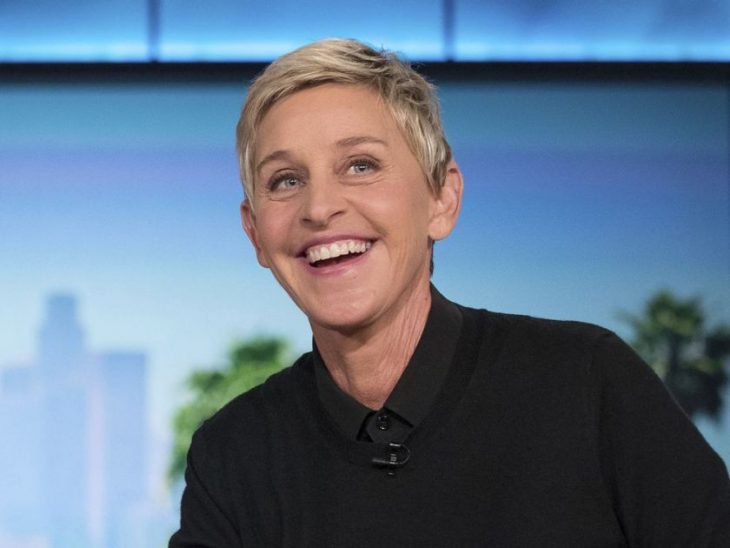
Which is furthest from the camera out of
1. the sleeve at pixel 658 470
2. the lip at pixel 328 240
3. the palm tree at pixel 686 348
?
the palm tree at pixel 686 348

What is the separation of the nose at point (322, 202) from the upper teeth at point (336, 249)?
29mm

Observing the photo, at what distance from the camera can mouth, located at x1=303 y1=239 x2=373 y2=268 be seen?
145 cm

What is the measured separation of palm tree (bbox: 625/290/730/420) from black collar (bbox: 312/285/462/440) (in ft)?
11.8

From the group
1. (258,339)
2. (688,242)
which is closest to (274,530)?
(258,339)

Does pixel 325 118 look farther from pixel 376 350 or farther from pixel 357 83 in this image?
pixel 376 350

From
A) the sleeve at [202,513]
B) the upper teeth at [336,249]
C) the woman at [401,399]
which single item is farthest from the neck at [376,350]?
the sleeve at [202,513]

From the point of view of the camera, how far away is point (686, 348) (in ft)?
16.9

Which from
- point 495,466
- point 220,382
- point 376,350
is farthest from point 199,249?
point 495,466

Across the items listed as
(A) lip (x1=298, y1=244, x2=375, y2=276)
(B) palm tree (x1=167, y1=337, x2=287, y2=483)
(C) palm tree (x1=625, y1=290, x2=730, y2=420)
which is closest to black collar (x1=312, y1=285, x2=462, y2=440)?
(A) lip (x1=298, y1=244, x2=375, y2=276)

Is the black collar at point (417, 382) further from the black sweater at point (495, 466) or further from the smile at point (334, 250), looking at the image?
the smile at point (334, 250)

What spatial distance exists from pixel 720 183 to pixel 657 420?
13.1 ft

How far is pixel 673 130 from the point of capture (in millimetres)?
5148

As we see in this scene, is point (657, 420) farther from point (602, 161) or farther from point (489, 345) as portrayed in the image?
point (602, 161)

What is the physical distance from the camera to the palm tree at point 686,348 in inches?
198
